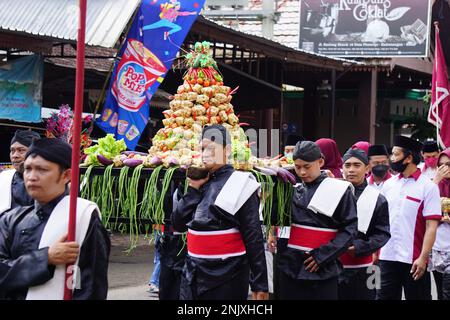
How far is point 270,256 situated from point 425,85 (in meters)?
19.6

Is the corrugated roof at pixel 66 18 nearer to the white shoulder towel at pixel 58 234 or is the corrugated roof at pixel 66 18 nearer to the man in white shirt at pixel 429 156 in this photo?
the man in white shirt at pixel 429 156

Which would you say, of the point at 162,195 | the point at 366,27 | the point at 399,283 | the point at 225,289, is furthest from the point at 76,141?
the point at 366,27

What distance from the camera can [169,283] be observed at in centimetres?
759

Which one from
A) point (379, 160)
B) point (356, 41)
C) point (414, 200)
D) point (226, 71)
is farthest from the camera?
point (356, 41)

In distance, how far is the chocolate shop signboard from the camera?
20.1 meters

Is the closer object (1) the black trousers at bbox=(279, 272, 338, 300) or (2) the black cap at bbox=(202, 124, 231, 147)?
(2) the black cap at bbox=(202, 124, 231, 147)

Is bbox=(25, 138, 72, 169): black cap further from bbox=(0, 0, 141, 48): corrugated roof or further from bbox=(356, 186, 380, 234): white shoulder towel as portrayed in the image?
bbox=(0, 0, 141, 48): corrugated roof

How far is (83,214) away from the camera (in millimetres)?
4215

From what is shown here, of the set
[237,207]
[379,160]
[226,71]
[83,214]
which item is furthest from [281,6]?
[83,214]

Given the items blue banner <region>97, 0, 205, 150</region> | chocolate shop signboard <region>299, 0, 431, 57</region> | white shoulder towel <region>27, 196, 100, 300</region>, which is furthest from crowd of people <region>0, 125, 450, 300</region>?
chocolate shop signboard <region>299, 0, 431, 57</region>

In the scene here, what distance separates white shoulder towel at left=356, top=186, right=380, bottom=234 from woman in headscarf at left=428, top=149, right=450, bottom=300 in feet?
3.17

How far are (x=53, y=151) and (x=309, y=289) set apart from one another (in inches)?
106

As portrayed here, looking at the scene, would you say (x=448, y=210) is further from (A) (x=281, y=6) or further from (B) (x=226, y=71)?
(A) (x=281, y=6)

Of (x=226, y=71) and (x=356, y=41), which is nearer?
(x=226, y=71)
